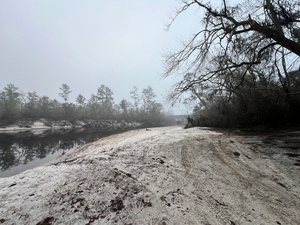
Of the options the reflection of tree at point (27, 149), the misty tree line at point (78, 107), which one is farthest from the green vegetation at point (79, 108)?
the reflection of tree at point (27, 149)

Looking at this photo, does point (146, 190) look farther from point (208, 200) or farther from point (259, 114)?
point (259, 114)

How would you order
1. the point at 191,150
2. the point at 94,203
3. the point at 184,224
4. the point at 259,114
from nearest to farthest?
the point at 184,224 < the point at 94,203 < the point at 191,150 < the point at 259,114

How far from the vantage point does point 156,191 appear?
400 centimetres

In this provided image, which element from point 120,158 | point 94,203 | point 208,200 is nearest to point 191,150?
point 120,158

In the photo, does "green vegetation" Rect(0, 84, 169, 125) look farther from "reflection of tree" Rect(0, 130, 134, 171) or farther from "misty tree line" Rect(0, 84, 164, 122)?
"reflection of tree" Rect(0, 130, 134, 171)

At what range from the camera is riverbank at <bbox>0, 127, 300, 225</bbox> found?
129 inches

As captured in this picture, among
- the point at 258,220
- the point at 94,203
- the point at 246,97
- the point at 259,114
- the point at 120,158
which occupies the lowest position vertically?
the point at 258,220

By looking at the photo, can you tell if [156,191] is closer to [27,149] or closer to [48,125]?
[27,149]

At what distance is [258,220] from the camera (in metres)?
3.28

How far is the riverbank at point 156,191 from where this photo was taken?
10.7ft

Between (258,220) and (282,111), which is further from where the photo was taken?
(282,111)

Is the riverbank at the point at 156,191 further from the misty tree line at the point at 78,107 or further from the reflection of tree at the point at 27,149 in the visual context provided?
the misty tree line at the point at 78,107

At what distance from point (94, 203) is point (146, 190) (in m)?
1.03

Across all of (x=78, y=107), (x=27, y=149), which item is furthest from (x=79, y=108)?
(x=27, y=149)
